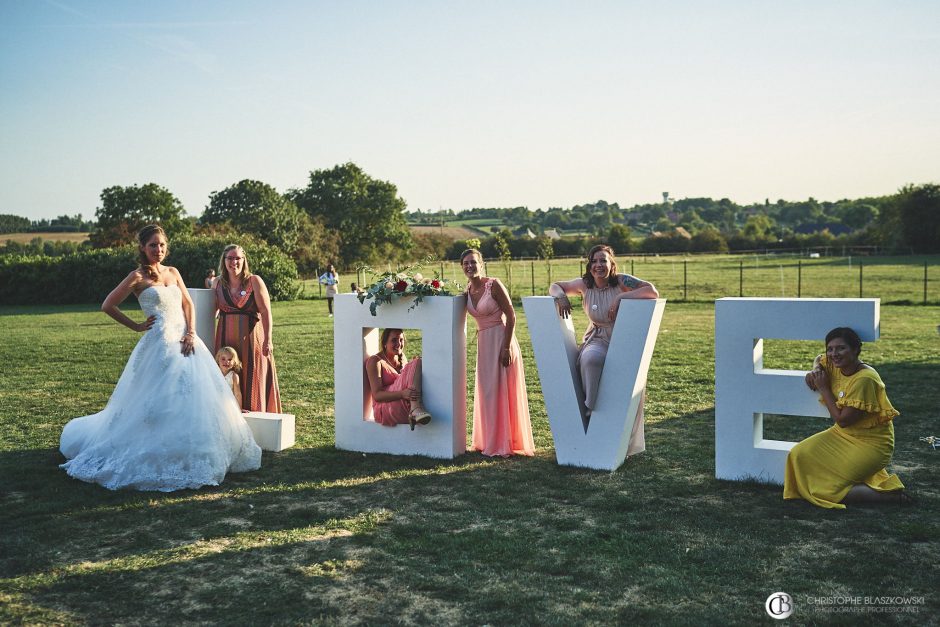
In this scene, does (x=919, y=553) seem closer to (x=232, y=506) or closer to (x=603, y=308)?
(x=603, y=308)

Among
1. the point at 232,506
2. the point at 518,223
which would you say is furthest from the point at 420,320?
the point at 518,223

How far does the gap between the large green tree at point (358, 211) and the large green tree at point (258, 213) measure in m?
7.08

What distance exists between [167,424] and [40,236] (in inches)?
3328

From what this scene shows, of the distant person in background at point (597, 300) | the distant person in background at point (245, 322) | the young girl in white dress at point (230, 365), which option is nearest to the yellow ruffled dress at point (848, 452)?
the distant person in background at point (597, 300)

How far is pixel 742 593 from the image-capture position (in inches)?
178

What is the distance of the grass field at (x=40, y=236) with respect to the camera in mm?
77312

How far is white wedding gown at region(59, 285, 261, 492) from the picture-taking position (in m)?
6.86

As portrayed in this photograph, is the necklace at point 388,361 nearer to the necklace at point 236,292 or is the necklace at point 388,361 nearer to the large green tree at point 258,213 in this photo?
the necklace at point 236,292

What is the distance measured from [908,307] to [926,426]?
1784 centimetres

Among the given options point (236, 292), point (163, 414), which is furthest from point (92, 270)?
point (163, 414)

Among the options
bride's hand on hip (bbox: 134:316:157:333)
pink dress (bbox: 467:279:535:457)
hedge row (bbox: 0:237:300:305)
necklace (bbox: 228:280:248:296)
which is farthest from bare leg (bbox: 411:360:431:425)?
hedge row (bbox: 0:237:300:305)

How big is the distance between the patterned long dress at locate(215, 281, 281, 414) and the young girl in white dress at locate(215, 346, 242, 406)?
101 mm

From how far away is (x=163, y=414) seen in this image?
6.99 m

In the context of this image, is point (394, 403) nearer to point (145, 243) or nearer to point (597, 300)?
point (597, 300)
